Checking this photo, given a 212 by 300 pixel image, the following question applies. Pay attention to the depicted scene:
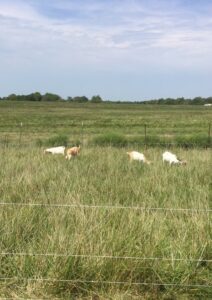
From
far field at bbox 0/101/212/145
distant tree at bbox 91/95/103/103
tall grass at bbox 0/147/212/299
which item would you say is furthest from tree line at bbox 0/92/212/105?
tall grass at bbox 0/147/212/299

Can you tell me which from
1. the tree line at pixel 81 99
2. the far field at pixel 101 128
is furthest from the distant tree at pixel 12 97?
the far field at pixel 101 128

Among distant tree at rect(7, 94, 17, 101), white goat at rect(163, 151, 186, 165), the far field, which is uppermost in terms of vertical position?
distant tree at rect(7, 94, 17, 101)

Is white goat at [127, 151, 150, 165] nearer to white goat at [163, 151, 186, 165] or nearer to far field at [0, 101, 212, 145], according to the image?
white goat at [163, 151, 186, 165]

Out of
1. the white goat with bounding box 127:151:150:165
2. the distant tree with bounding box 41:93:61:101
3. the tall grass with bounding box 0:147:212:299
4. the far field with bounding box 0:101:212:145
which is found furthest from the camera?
the distant tree with bounding box 41:93:61:101

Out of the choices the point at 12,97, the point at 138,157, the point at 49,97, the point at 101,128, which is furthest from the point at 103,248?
the point at 49,97

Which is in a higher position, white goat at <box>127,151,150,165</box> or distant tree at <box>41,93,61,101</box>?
distant tree at <box>41,93,61,101</box>

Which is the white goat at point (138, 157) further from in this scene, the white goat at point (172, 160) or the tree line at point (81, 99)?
the tree line at point (81, 99)

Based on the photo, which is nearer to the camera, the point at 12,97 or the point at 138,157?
the point at 138,157

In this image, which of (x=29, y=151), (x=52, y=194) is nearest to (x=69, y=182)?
(x=52, y=194)

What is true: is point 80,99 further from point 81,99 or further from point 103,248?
point 103,248

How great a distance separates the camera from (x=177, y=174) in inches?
429

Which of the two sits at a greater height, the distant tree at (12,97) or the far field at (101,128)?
the distant tree at (12,97)

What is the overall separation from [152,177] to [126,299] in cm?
539

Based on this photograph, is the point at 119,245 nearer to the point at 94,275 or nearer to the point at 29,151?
the point at 94,275
